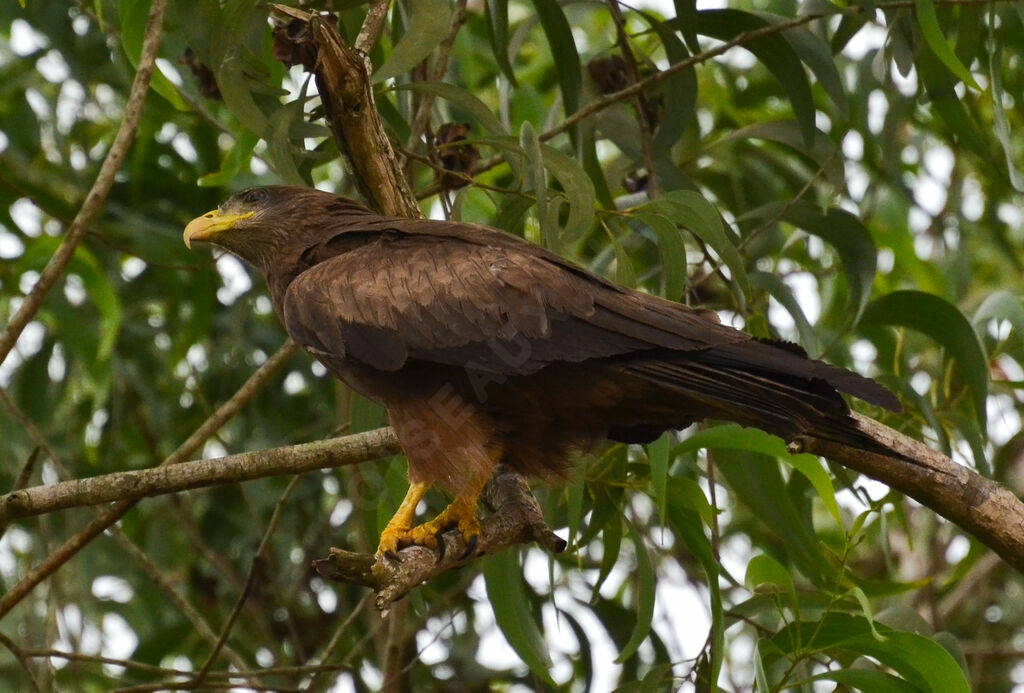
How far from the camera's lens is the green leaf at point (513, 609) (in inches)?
157

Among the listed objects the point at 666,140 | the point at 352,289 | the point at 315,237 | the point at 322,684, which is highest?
the point at 666,140

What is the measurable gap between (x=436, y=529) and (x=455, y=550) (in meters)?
0.26

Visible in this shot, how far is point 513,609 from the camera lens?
162 inches

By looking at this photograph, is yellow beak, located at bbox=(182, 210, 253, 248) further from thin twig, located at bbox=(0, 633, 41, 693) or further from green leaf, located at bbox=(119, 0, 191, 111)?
thin twig, located at bbox=(0, 633, 41, 693)

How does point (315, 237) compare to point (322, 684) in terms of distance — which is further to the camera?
point (322, 684)

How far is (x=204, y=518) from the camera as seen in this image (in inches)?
264

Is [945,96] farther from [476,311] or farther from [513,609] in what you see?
[513,609]

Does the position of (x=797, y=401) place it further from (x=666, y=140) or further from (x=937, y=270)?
(x=937, y=270)

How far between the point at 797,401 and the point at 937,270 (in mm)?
4076

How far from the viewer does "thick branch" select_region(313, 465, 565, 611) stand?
2.87m

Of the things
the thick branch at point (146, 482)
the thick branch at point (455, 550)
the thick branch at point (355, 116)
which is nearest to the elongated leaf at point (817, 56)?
the thick branch at point (355, 116)

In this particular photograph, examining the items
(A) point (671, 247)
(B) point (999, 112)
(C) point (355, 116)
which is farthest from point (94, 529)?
(B) point (999, 112)

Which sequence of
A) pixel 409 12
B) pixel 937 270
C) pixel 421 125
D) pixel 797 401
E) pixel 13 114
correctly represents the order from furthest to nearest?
pixel 937 270 < pixel 13 114 < pixel 421 125 < pixel 409 12 < pixel 797 401

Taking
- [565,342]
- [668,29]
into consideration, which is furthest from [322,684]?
[668,29]
